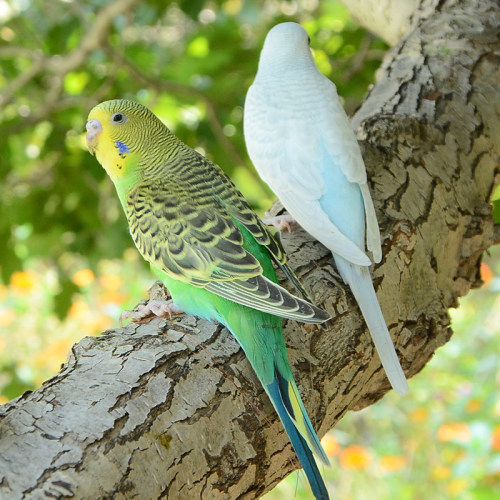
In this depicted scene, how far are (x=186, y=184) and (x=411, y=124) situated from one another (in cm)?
78

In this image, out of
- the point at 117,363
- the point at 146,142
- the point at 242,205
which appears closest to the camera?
the point at 117,363

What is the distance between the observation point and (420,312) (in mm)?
1624

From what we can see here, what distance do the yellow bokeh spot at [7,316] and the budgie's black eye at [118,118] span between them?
3025 mm

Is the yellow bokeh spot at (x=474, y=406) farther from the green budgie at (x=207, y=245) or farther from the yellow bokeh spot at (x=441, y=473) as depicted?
the green budgie at (x=207, y=245)

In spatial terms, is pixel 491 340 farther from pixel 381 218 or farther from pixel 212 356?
pixel 212 356

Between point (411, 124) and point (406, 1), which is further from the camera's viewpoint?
point (406, 1)

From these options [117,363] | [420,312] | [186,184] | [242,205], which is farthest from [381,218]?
[117,363]

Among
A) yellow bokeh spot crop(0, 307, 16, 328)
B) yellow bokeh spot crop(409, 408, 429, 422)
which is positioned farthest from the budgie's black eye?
yellow bokeh spot crop(0, 307, 16, 328)

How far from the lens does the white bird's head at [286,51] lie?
6.33 feet

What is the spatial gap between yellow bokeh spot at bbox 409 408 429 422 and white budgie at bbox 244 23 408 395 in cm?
228

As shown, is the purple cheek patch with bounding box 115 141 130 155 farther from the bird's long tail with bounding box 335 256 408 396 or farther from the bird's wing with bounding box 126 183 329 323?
the bird's long tail with bounding box 335 256 408 396

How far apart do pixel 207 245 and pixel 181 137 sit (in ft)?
5.90

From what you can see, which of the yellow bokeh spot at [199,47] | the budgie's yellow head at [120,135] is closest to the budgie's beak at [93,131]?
the budgie's yellow head at [120,135]

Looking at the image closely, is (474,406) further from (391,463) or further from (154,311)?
(154,311)
